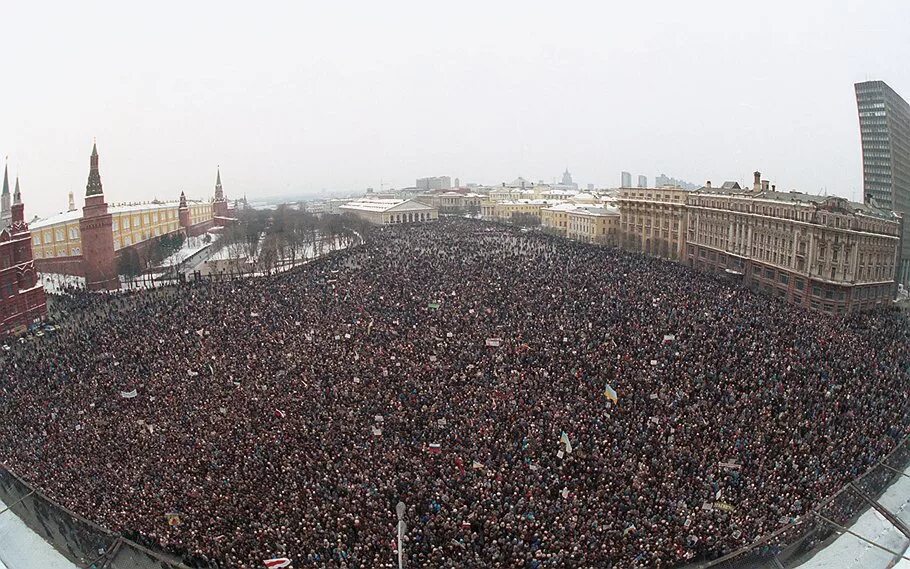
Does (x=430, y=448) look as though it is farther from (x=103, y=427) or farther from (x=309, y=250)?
(x=309, y=250)

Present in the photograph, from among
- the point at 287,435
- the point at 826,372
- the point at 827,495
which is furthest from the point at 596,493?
the point at 826,372

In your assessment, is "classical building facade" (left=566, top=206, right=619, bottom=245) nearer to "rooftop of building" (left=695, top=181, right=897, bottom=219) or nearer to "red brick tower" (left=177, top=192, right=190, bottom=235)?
"rooftop of building" (left=695, top=181, right=897, bottom=219)

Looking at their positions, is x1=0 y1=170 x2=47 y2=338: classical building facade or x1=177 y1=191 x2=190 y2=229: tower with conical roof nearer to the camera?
x1=0 y1=170 x2=47 y2=338: classical building facade

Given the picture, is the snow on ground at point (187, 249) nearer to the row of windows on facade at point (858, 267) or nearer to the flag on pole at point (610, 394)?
the flag on pole at point (610, 394)

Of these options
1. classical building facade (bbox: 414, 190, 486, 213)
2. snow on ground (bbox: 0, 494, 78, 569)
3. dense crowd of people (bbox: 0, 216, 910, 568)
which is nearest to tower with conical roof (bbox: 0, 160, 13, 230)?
dense crowd of people (bbox: 0, 216, 910, 568)

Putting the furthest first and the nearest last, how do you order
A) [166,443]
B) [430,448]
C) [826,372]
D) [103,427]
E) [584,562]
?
[826,372] → [103,427] → [166,443] → [430,448] → [584,562]

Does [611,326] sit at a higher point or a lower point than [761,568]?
higher
